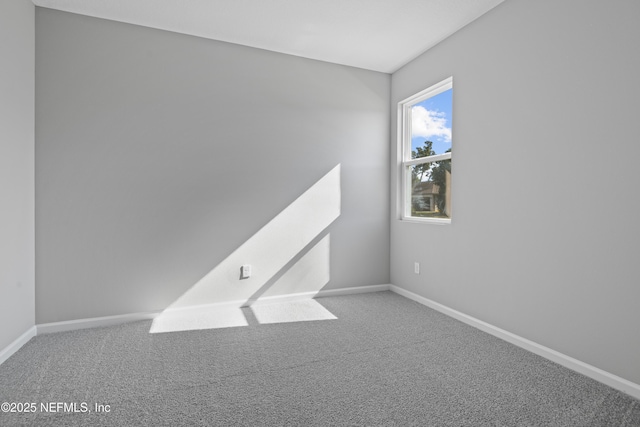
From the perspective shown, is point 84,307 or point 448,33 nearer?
point 84,307

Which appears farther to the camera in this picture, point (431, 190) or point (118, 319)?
point (431, 190)

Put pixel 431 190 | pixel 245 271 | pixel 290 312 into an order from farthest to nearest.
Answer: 1. pixel 431 190
2. pixel 245 271
3. pixel 290 312

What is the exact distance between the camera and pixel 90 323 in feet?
9.25

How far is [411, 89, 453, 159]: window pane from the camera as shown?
3293mm

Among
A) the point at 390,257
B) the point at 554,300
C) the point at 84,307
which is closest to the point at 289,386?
the point at 554,300

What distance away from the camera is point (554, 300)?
89.2 inches

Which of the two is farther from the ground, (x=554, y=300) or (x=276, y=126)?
(x=276, y=126)

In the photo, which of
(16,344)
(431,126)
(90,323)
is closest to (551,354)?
(431,126)

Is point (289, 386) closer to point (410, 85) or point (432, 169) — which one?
point (432, 169)

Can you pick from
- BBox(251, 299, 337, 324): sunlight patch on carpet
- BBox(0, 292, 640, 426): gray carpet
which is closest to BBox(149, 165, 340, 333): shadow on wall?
BBox(251, 299, 337, 324): sunlight patch on carpet

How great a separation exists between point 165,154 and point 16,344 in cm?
176

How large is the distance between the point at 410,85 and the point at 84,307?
149 inches

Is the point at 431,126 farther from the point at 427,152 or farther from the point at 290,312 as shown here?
the point at 290,312

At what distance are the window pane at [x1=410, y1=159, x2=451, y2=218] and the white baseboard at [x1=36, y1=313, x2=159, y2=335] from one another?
9.30 feet
